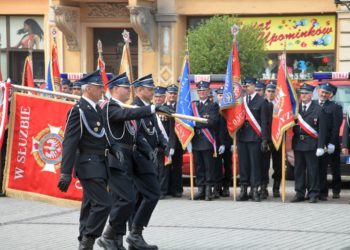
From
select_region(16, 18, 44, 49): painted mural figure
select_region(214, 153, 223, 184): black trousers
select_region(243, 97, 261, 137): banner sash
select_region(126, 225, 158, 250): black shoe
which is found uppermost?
select_region(16, 18, 44, 49): painted mural figure

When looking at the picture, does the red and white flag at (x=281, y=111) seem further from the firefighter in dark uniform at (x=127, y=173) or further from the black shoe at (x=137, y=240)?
the black shoe at (x=137, y=240)

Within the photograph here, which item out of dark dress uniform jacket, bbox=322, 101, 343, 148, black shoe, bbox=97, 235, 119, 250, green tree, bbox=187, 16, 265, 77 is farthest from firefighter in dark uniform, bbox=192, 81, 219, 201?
green tree, bbox=187, 16, 265, 77

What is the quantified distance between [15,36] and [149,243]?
22.2 metres

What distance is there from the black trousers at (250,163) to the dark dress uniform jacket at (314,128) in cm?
58

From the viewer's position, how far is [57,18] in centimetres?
3005

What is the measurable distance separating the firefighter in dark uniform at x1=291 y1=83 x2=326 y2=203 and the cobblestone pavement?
0.34 meters

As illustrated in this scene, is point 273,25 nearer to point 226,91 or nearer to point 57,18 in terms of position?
point 57,18

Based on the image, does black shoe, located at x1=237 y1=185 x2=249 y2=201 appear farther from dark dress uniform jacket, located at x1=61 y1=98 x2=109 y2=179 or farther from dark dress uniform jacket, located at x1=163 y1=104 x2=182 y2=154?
dark dress uniform jacket, located at x1=61 y1=98 x2=109 y2=179

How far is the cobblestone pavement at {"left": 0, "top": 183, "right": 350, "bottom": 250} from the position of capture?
10.8m

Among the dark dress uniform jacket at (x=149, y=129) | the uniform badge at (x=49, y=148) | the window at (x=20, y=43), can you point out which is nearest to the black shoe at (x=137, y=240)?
the dark dress uniform jacket at (x=149, y=129)

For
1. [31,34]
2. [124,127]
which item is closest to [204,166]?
[124,127]

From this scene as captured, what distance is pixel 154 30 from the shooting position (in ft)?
99.8

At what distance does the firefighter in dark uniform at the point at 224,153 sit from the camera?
1554 centimetres

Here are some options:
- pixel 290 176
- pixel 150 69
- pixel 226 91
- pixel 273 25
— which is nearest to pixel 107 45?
pixel 150 69
